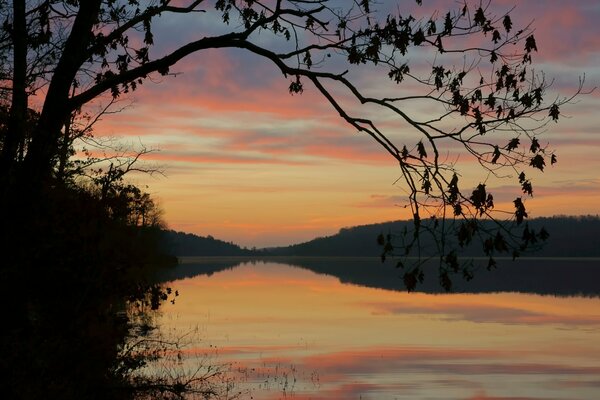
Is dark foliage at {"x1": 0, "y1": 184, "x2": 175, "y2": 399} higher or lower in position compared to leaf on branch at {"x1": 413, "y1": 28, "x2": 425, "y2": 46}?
lower

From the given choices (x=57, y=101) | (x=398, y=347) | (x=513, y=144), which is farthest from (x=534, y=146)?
(x=398, y=347)

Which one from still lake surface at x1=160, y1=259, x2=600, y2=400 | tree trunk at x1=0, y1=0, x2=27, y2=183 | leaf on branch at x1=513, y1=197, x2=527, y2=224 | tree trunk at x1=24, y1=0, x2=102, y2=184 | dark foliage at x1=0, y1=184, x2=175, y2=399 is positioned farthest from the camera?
still lake surface at x1=160, y1=259, x2=600, y2=400

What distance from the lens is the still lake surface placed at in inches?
1075

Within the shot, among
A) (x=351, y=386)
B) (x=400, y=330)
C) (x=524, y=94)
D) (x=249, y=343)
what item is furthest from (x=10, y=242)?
(x=400, y=330)

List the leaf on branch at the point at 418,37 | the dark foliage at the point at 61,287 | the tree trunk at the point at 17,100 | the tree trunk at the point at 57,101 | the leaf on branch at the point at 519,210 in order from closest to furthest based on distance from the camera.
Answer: the leaf on branch at the point at 519,210, the leaf on branch at the point at 418,37, the tree trunk at the point at 57,101, the dark foliage at the point at 61,287, the tree trunk at the point at 17,100

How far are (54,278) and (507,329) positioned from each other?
1409 inches

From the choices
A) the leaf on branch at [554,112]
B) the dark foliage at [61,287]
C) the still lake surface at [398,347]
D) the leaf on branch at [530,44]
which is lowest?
the still lake surface at [398,347]

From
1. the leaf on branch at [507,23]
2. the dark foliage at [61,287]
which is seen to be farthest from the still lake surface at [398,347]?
the leaf on branch at [507,23]

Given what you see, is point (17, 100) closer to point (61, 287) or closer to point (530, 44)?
point (61, 287)

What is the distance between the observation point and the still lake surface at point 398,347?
27.3 meters

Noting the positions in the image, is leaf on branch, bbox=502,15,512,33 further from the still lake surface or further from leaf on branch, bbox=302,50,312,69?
the still lake surface

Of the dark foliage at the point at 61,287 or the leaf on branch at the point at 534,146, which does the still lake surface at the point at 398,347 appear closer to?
the dark foliage at the point at 61,287

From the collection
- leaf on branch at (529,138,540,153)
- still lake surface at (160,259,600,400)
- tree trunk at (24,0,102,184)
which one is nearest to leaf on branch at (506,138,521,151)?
leaf on branch at (529,138,540,153)

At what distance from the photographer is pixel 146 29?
49.2 ft
